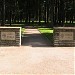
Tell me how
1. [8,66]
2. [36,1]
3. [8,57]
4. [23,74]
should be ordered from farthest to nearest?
1. [36,1]
2. [8,57]
3. [8,66]
4. [23,74]

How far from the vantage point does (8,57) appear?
12.4m

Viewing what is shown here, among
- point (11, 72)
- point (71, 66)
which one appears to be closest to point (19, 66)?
point (11, 72)

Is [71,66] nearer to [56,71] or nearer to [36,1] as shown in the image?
[56,71]

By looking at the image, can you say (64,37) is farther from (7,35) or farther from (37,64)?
(37,64)

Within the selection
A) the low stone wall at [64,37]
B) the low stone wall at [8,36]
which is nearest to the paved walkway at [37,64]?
the low stone wall at [64,37]

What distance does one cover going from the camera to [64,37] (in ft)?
55.2

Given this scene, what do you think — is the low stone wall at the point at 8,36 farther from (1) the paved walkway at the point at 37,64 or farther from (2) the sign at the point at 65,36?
(1) the paved walkway at the point at 37,64

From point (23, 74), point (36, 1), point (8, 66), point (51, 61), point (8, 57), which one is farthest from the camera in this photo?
point (36, 1)

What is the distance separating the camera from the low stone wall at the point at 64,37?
16812 millimetres

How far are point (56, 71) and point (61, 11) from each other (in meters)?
43.3

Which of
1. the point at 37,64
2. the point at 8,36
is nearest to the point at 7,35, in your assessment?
the point at 8,36

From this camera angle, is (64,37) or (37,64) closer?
(37,64)

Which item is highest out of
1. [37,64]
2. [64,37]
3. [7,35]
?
[7,35]

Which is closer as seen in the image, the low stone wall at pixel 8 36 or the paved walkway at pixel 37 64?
the paved walkway at pixel 37 64
